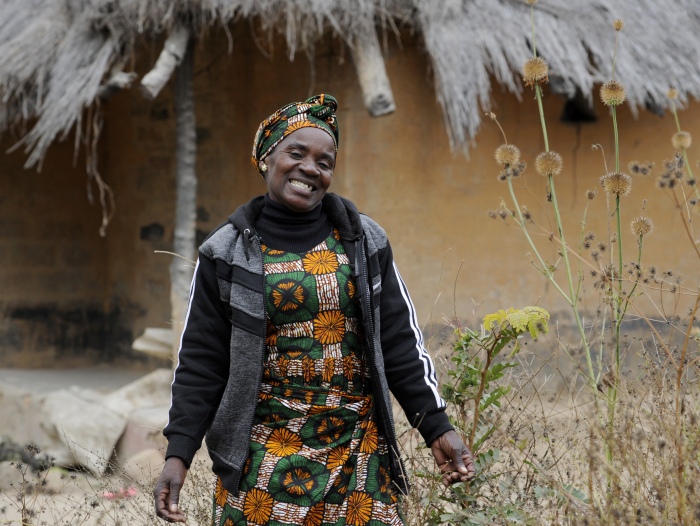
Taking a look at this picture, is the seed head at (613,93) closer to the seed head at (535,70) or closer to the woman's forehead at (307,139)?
the seed head at (535,70)

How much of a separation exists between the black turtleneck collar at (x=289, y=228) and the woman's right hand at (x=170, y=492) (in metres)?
0.58

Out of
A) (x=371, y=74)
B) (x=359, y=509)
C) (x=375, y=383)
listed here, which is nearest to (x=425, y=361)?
(x=375, y=383)

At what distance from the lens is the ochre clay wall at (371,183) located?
5.08 m

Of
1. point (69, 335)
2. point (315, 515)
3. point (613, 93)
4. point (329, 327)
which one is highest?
point (613, 93)

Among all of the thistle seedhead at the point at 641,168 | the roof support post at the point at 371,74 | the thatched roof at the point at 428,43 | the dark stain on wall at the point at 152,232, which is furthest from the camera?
the dark stain on wall at the point at 152,232

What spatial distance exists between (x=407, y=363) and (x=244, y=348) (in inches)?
16.7

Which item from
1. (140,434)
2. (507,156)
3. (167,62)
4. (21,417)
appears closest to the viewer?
(507,156)

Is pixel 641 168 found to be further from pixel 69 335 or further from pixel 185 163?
pixel 69 335

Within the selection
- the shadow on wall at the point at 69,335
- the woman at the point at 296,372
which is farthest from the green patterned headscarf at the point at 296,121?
the shadow on wall at the point at 69,335

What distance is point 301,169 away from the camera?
1.80 metres

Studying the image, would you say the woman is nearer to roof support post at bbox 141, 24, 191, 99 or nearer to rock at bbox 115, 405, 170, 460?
roof support post at bbox 141, 24, 191, 99

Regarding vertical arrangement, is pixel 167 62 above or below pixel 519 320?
above

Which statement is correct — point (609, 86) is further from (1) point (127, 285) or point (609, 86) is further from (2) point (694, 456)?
(1) point (127, 285)

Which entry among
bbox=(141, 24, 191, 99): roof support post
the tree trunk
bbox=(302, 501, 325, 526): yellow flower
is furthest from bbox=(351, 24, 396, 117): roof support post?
bbox=(302, 501, 325, 526): yellow flower
